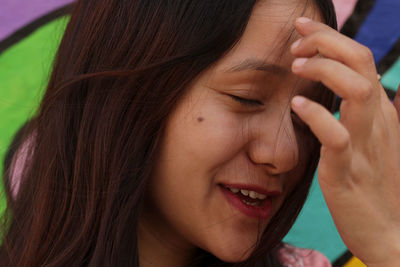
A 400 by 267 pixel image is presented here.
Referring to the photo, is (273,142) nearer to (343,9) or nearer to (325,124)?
(325,124)

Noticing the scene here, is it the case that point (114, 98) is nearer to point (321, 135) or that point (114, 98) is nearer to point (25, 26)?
point (321, 135)

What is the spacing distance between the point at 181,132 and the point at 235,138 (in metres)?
0.10

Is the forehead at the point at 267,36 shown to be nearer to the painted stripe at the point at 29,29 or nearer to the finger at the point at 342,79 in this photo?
the finger at the point at 342,79

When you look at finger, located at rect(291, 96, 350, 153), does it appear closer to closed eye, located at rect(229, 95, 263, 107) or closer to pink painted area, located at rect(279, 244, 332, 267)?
closed eye, located at rect(229, 95, 263, 107)

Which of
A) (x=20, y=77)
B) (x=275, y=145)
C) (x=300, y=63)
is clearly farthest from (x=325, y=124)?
(x=20, y=77)

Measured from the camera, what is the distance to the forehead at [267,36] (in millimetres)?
Answer: 945

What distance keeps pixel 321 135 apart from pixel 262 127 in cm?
25

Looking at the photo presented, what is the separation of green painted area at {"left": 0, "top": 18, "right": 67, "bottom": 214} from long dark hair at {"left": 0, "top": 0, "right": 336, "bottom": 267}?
0.77 m

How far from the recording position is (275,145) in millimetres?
962

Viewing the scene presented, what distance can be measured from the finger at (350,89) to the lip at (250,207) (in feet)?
0.90

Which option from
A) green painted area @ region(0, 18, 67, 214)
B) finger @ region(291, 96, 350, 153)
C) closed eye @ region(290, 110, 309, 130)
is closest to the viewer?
finger @ region(291, 96, 350, 153)

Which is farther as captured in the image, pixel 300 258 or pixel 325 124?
pixel 300 258

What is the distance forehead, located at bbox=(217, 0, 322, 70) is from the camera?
37.2 inches

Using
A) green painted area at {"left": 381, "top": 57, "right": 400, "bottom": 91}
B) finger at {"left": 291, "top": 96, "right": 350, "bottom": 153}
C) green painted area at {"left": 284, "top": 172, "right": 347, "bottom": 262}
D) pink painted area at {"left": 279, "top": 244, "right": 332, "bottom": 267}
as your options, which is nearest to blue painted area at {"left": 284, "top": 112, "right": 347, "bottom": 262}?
green painted area at {"left": 284, "top": 172, "right": 347, "bottom": 262}
